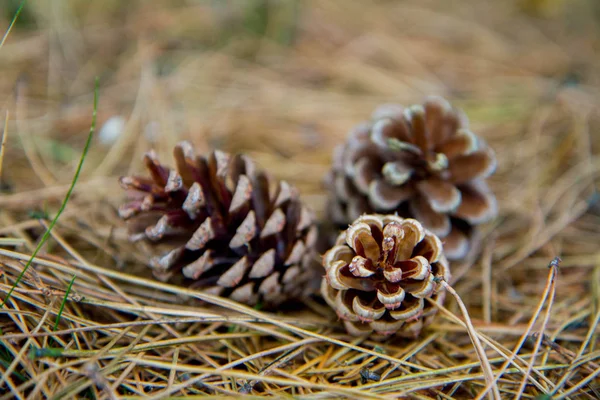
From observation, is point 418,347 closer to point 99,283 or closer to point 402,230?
point 402,230

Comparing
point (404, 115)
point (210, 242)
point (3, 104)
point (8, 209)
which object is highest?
point (404, 115)

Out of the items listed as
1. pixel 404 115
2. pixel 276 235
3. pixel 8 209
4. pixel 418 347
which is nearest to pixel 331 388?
pixel 418 347

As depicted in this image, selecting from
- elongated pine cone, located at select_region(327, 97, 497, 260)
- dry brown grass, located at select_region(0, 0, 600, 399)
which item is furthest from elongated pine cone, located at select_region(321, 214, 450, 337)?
elongated pine cone, located at select_region(327, 97, 497, 260)

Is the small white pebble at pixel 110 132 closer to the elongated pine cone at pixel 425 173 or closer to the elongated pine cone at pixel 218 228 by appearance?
the elongated pine cone at pixel 218 228

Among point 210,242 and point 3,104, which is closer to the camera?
point 210,242

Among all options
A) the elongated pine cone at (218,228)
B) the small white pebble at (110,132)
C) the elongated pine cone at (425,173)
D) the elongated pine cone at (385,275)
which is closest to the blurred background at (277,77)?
the small white pebble at (110,132)

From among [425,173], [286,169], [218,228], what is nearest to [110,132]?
[286,169]

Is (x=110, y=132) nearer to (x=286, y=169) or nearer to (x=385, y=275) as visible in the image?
(x=286, y=169)
